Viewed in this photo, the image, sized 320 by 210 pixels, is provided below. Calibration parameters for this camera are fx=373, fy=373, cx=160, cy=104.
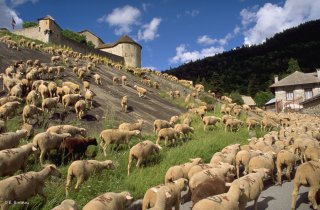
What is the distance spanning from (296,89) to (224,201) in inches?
2359

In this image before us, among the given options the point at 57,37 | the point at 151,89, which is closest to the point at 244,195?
the point at 151,89

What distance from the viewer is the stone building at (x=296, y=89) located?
5999cm

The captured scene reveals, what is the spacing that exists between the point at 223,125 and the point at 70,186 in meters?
12.5

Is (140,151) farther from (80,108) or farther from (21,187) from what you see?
(80,108)

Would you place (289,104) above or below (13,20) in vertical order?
below

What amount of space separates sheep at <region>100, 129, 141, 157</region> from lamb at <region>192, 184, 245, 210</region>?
5.28 meters

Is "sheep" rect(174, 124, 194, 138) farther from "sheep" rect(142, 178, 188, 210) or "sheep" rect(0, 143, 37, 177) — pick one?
"sheep" rect(0, 143, 37, 177)

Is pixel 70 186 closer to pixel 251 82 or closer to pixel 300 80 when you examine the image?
pixel 300 80

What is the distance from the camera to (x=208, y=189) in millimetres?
8469

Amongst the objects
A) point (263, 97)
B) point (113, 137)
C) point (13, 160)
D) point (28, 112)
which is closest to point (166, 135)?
point (113, 137)

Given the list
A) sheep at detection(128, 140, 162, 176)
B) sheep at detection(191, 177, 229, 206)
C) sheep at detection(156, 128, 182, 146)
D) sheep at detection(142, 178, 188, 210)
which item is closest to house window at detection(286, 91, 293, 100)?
sheep at detection(156, 128, 182, 146)

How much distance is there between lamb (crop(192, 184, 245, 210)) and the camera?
6.70 meters

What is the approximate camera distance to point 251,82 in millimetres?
112375

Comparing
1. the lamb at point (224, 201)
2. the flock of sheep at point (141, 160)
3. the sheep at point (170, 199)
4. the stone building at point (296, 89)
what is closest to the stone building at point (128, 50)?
the stone building at point (296, 89)
